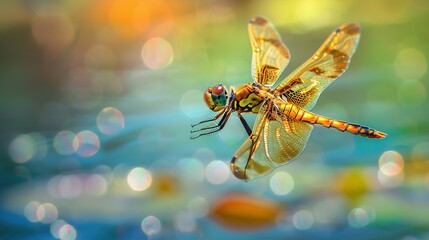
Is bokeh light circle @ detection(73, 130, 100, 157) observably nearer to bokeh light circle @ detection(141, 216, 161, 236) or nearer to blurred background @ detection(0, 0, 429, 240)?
blurred background @ detection(0, 0, 429, 240)

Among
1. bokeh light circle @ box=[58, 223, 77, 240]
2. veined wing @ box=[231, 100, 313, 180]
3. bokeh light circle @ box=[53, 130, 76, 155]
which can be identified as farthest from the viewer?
bokeh light circle @ box=[53, 130, 76, 155]

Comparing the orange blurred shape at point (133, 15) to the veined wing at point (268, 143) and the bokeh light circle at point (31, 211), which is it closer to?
the bokeh light circle at point (31, 211)

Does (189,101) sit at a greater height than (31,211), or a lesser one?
greater

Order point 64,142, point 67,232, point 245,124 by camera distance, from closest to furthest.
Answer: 1. point 245,124
2. point 67,232
3. point 64,142

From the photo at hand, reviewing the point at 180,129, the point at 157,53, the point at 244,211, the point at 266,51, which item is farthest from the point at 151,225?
the point at 157,53

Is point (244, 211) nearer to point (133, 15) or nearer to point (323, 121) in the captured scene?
point (323, 121)

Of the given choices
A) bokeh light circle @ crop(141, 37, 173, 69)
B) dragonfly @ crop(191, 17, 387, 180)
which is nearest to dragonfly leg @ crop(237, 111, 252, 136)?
dragonfly @ crop(191, 17, 387, 180)
